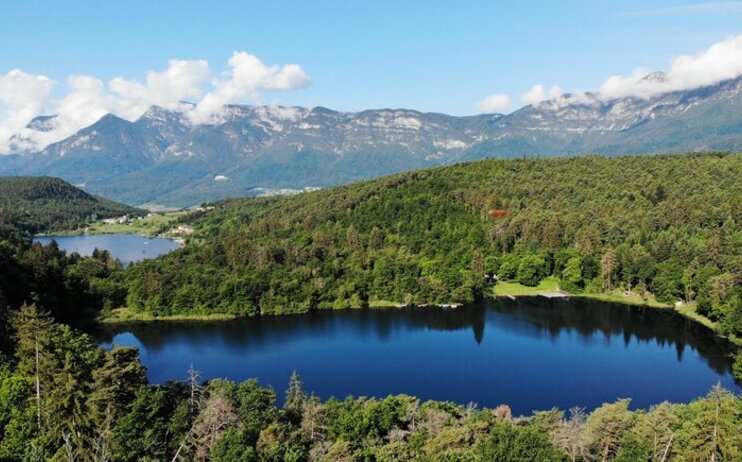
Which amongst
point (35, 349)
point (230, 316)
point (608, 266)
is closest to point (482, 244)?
point (608, 266)

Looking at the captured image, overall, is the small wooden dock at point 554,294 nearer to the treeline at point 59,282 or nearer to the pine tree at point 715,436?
the pine tree at point 715,436

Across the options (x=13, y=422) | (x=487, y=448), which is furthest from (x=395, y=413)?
(x=13, y=422)

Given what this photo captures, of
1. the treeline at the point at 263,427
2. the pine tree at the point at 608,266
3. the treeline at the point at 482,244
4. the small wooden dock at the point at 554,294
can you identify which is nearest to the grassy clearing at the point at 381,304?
the treeline at the point at 482,244

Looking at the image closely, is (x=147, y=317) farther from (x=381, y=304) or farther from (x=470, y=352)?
(x=470, y=352)

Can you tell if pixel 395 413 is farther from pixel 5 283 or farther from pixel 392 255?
pixel 392 255

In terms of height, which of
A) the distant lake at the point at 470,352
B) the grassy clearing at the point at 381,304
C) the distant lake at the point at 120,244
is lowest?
the distant lake at the point at 470,352

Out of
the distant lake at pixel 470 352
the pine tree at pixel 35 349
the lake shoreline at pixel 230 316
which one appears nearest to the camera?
the pine tree at pixel 35 349
